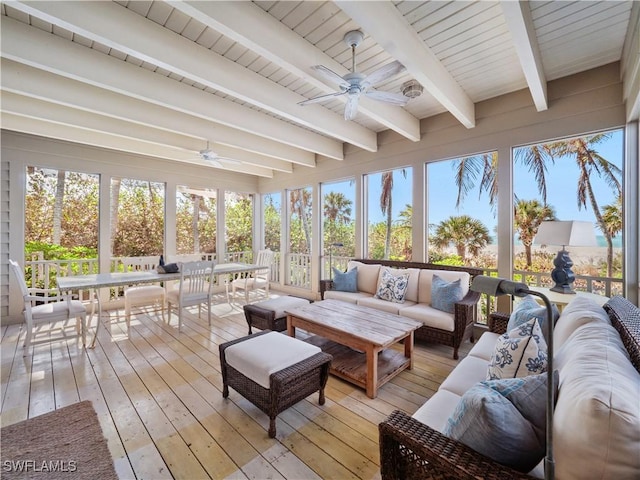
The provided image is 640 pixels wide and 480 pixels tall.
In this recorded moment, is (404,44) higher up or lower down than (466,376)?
higher up

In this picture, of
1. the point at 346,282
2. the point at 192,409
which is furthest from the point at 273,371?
the point at 346,282

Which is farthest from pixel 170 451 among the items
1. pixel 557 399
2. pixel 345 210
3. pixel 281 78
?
pixel 345 210

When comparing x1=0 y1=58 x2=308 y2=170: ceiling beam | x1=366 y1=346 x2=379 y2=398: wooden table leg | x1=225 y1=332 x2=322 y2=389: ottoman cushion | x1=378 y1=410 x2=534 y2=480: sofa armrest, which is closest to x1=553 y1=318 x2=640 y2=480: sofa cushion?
x1=378 y1=410 x2=534 y2=480: sofa armrest

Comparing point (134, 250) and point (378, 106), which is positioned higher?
point (378, 106)

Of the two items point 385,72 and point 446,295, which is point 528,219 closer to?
point 446,295

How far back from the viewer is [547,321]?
2.52ft

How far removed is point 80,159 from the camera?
15.3ft

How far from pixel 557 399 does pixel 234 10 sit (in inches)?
114

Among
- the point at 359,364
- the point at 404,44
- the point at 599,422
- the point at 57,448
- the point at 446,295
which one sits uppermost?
the point at 404,44

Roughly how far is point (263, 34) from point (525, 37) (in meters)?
1.96

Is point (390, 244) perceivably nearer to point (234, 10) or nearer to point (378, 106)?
point (378, 106)

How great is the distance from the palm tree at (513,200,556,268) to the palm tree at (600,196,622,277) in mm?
501

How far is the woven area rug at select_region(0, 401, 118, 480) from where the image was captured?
5.27ft

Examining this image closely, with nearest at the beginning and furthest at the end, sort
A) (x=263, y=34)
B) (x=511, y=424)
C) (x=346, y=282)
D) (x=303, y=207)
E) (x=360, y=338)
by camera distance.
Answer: (x=511, y=424) → (x=263, y=34) → (x=360, y=338) → (x=346, y=282) → (x=303, y=207)
